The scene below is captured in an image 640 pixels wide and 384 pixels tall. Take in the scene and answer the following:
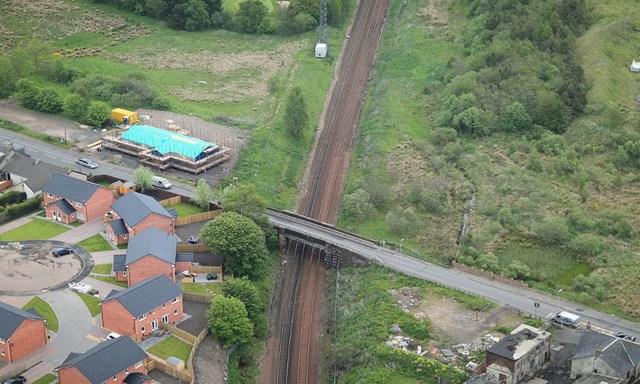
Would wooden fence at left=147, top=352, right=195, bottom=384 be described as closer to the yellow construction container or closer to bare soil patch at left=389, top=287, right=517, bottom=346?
bare soil patch at left=389, top=287, right=517, bottom=346

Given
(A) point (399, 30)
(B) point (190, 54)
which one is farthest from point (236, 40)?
(A) point (399, 30)

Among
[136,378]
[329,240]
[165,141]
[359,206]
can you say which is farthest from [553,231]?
[165,141]

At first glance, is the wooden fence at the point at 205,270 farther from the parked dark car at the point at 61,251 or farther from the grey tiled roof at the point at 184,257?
the parked dark car at the point at 61,251

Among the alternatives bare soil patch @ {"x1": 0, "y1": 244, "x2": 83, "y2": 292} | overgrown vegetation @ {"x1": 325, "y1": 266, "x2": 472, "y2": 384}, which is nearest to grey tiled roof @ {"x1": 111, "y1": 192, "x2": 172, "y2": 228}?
bare soil patch @ {"x1": 0, "y1": 244, "x2": 83, "y2": 292}

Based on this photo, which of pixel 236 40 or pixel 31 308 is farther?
pixel 236 40

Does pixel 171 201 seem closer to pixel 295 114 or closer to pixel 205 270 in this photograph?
pixel 205 270

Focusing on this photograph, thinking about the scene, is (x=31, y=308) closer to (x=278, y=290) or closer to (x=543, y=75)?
(x=278, y=290)

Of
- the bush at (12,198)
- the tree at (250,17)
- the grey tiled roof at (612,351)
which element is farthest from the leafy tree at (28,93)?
the grey tiled roof at (612,351)
